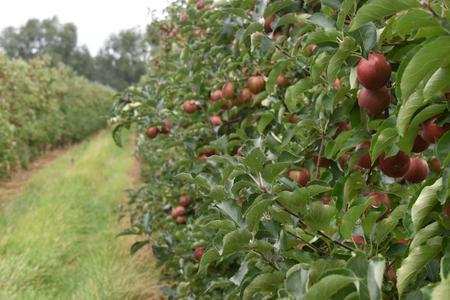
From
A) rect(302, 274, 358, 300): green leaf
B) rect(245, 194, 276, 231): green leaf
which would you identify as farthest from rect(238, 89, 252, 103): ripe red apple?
rect(302, 274, 358, 300): green leaf

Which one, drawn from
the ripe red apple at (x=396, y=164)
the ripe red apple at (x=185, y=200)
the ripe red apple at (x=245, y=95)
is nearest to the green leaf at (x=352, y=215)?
the ripe red apple at (x=396, y=164)

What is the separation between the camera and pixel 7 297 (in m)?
2.26

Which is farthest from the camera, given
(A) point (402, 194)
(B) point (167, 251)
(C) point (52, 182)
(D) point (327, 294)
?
(C) point (52, 182)

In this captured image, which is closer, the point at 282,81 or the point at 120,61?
the point at 282,81

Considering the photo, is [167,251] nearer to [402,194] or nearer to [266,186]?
[266,186]

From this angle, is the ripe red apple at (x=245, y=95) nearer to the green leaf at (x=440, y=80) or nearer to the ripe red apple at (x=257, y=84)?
the ripe red apple at (x=257, y=84)

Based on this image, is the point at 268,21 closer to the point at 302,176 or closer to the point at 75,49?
the point at 302,176

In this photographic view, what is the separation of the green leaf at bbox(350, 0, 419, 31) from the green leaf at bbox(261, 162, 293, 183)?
0.94 ft

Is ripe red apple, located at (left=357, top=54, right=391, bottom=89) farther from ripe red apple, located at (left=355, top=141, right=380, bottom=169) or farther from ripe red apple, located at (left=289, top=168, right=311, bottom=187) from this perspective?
ripe red apple, located at (left=289, top=168, right=311, bottom=187)

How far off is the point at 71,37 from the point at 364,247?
3606cm

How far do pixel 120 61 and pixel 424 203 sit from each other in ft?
114

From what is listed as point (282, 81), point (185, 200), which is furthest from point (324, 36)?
point (185, 200)

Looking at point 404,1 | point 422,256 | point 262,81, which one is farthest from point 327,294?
point 262,81

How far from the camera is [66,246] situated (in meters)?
3.27
